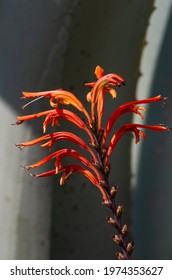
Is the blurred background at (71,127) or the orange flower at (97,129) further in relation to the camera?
the blurred background at (71,127)

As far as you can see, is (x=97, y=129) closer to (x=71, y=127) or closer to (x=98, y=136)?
(x=98, y=136)

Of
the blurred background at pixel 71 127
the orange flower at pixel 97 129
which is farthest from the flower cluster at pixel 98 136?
the blurred background at pixel 71 127

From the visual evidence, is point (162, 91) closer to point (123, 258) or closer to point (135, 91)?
point (135, 91)

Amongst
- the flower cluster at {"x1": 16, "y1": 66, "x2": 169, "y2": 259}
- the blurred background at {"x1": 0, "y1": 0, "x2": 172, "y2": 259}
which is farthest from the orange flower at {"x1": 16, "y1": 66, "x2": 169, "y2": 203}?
the blurred background at {"x1": 0, "y1": 0, "x2": 172, "y2": 259}

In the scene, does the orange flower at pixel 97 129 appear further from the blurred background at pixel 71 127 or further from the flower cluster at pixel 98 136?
the blurred background at pixel 71 127

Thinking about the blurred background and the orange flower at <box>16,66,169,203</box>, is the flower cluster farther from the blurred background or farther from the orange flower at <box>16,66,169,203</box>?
the blurred background

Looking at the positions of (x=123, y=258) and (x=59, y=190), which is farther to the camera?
(x=59, y=190)

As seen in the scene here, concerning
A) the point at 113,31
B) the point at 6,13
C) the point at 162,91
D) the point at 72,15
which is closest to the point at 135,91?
the point at 162,91

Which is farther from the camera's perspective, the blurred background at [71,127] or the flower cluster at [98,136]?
the blurred background at [71,127]
